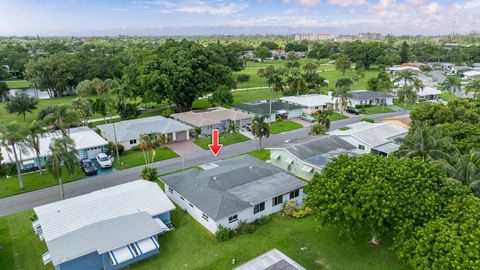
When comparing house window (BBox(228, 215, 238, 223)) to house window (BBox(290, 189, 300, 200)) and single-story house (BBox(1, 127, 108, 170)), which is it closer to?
house window (BBox(290, 189, 300, 200))

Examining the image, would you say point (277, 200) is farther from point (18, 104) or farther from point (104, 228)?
point (18, 104)

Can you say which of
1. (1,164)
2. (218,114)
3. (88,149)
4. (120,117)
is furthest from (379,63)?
(1,164)

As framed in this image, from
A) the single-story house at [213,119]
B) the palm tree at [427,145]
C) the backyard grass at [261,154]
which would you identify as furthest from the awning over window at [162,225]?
the single-story house at [213,119]

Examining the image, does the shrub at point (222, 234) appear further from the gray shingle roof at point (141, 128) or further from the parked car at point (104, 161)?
the gray shingle roof at point (141, 128)

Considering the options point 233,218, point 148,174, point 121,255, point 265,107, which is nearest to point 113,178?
point 148,174

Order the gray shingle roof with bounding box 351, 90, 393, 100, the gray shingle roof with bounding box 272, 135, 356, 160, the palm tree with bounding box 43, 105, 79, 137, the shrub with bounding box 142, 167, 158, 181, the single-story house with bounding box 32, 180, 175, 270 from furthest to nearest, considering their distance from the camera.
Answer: the gray shingle roof with bounding box 351, 90, 393, 100 < the gray shingle roof with bounding box 272, 135, 356, 160 < the palm tree with bounding box 43, 105, 79, 137 < the shrub with bounding box 142, 167, 158, 181 < the single-story house with bounding box 32, 180, 175, 270

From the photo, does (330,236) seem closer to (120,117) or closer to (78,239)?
(78,239)

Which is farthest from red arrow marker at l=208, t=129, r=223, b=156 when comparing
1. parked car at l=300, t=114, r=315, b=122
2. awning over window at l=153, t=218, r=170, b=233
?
parked car at l=300, t=114, r=315, b=122
